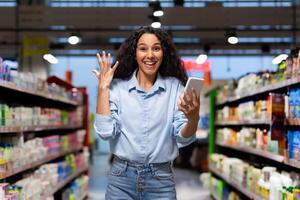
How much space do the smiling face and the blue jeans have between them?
0.48 meters

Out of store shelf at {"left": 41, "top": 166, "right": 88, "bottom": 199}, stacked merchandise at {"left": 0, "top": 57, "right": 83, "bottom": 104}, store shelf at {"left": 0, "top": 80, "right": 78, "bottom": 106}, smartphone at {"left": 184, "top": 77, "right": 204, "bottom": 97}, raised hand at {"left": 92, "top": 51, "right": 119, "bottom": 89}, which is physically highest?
stacked merchandise at {"left": 0, "top": 57, "right": 83, "bottom": 104}

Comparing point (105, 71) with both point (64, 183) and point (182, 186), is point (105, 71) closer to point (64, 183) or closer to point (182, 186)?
point (64, 183)

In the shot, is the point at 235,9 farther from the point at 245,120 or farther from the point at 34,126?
the point at 34,126

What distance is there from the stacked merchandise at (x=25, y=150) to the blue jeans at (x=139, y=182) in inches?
72.1

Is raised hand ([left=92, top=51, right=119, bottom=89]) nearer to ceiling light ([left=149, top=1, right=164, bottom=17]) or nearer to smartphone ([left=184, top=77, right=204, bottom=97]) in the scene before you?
smartphone ([left=184, top=77, right=204, bottom=97])

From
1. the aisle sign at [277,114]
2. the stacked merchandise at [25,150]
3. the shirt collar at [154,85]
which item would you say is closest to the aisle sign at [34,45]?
the stacked merchandise at [25,150]

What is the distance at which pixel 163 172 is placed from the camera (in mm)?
2580

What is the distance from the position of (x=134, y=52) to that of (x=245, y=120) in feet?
14.4

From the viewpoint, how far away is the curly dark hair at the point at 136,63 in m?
2.71

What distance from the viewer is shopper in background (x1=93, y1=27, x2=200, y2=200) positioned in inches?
99.7

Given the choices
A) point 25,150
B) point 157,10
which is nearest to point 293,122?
point 25,150

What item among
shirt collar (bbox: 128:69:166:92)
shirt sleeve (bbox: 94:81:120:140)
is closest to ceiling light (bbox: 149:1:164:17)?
shirt collar (bbox: 128:69:166:92)

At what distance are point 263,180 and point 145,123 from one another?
2.85 m

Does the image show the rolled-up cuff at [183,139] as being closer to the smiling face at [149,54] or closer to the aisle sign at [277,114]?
the smiling face at [149,54]
